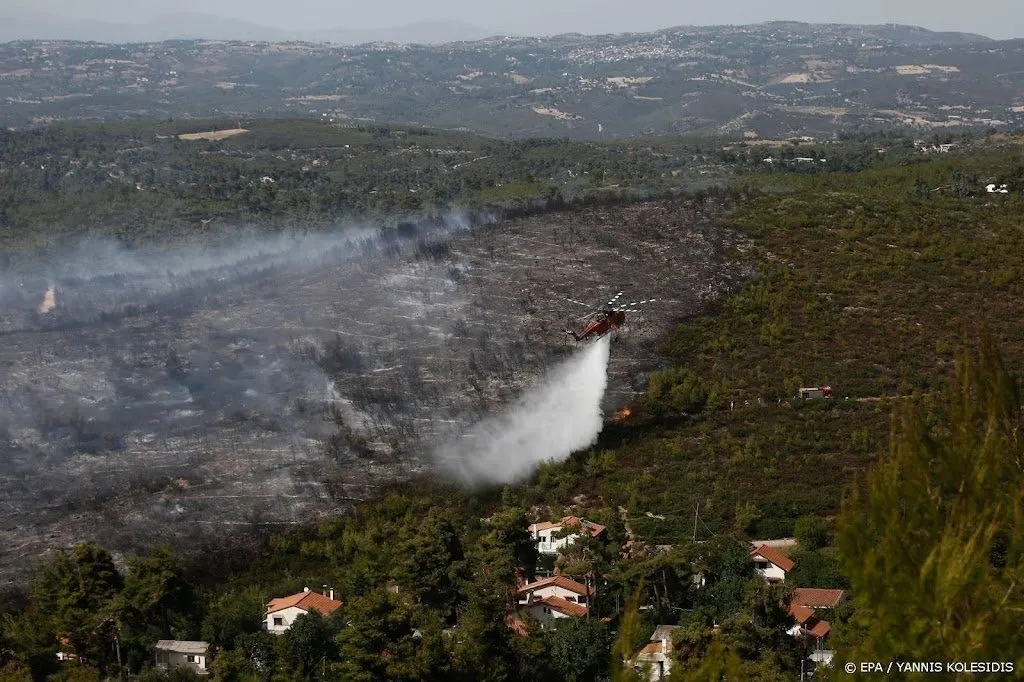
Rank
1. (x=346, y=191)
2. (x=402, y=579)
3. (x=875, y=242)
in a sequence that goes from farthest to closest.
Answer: (x=346, y=191) < (x=875, y=242) < (x=402, y=579)

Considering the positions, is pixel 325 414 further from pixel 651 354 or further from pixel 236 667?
pixel 236 667

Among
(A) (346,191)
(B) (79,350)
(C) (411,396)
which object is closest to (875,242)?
(C) (411,396)

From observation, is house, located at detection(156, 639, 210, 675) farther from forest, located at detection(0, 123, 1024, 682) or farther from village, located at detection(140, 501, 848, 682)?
forest, located at detection(0, 123, 1024, 682)

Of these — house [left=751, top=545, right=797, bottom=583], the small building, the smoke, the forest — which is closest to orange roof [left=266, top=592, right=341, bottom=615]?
the forest

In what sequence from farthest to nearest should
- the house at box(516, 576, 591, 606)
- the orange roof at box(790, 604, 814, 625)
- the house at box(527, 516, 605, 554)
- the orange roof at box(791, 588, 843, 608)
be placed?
the house at box(527, 516, 605, 554) → the house at box(516, 576, 591, 606) → the orange roof at box(791, 588, 843, 608) → the orange roof at box(790, 604, 814, 625)

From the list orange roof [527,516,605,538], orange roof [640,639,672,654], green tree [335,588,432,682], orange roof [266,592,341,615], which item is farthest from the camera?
orange roof [527,516,605,538]

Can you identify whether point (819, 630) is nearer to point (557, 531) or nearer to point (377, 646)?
point (557, 531)
